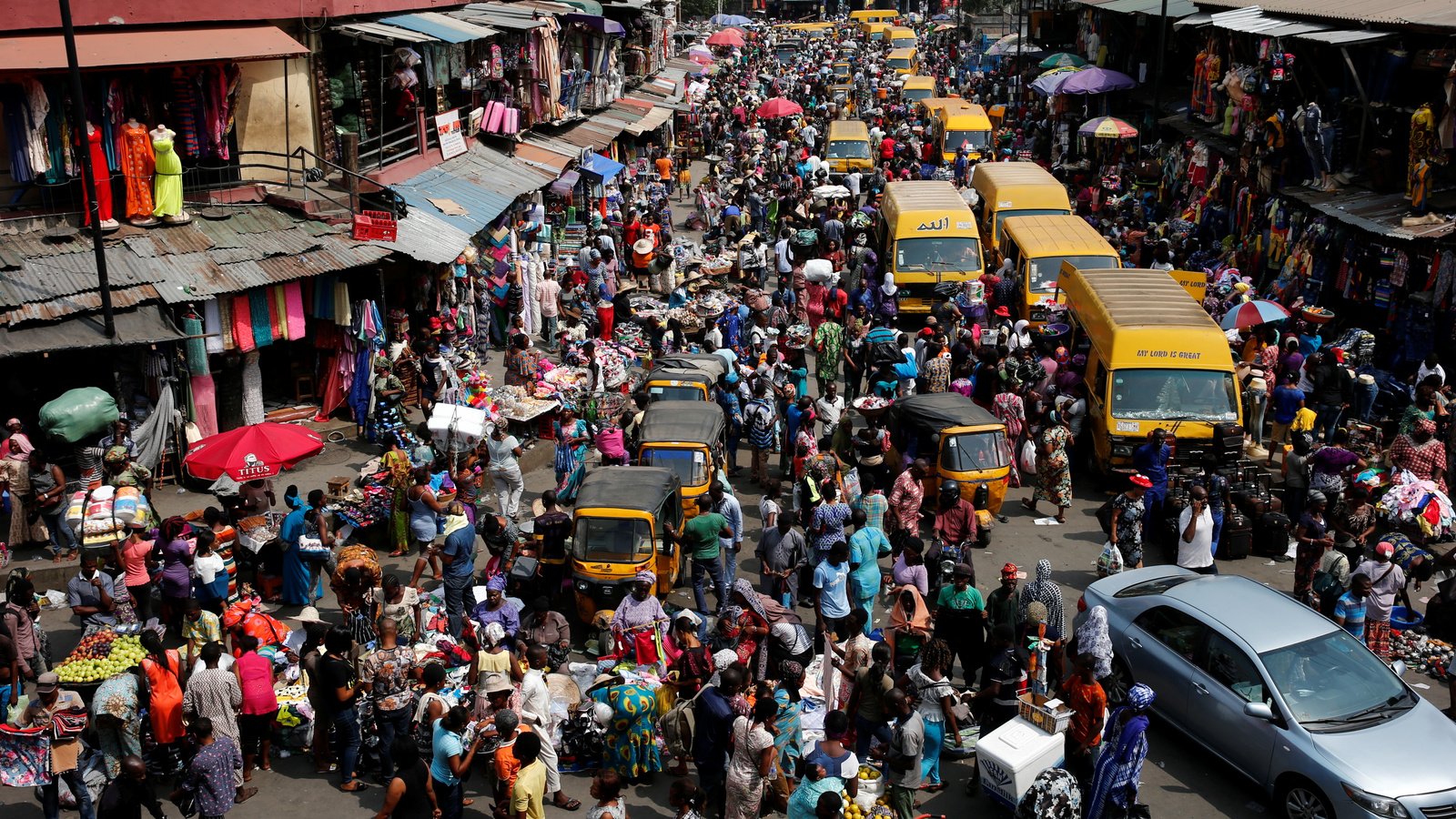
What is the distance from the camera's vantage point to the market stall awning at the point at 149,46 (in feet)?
54.3

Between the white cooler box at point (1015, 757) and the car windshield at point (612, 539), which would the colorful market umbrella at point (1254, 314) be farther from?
the white cooler box at point (1015, 757)

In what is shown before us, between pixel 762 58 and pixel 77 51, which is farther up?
pixel 77 51

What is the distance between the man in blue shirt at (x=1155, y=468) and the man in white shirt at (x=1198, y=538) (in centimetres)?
139

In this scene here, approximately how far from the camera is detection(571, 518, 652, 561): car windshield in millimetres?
13031

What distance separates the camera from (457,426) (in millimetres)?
16344

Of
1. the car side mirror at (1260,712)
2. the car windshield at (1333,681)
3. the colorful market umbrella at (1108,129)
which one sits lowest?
the car side mirror at (1260,712)

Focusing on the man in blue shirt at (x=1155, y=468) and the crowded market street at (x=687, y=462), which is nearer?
the crowded market street at (x=687, y=462)

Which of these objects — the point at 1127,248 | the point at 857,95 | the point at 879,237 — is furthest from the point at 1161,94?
the point at 857,95

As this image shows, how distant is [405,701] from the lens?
35.0 feet

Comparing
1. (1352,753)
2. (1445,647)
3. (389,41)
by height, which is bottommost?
(1445,647)

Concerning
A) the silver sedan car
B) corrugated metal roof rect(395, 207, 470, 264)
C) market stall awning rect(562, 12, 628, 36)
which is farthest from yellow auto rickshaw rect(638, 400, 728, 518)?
market stall awning rect(562, 12, 628, 36)

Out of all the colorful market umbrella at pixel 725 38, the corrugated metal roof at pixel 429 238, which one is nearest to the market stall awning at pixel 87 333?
the corrugated metal roof at pixel 429 238

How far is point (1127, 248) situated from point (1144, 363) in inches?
481

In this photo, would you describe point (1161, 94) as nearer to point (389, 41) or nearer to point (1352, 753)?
point (389, 41)
